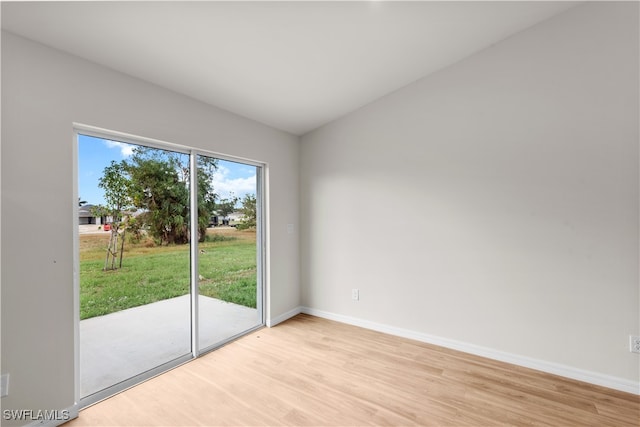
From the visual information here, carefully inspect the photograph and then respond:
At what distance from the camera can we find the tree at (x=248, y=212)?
3215 millimetres

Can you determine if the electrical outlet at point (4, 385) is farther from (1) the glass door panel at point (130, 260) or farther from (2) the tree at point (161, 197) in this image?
(2) the tree at point (161, 197)

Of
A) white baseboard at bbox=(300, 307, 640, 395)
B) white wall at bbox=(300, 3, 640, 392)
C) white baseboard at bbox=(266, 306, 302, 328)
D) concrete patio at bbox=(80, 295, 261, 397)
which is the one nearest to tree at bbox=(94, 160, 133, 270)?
concrete patio at bbox=(80, 295, 261, 397)

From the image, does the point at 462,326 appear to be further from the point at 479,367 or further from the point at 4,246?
the point at 4,246

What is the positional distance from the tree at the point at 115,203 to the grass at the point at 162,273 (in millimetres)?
44

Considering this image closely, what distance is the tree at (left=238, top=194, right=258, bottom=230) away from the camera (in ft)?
10.5

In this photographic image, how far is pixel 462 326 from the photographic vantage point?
2.74m

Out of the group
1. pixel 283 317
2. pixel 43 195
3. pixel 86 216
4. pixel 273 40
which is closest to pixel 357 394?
pixel 283 317

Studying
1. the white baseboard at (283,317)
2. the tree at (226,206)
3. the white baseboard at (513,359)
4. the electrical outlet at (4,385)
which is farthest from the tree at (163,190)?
the white baseboard at (513,359)

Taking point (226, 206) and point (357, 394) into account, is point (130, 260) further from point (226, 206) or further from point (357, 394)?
point (357, 394)

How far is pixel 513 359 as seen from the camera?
249 cm

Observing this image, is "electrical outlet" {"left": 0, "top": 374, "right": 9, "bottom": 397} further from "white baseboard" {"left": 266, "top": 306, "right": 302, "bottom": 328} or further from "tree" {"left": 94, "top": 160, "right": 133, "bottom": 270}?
"white baseboard" {"left": 266, "top": 306, "right": 302, "bottom": 328}

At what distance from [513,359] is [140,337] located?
134 inches

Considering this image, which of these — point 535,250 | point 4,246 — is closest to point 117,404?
point 4,246

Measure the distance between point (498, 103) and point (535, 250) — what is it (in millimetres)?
1408
